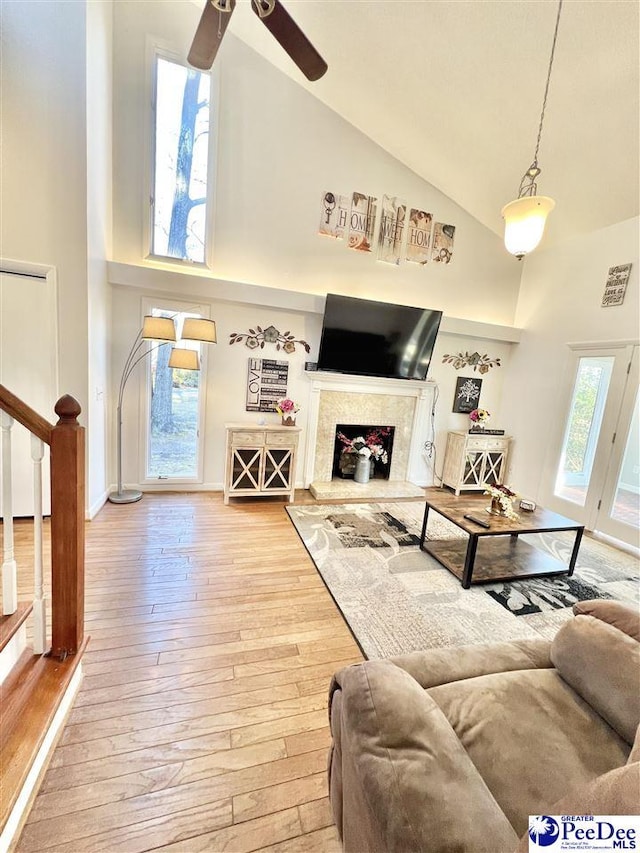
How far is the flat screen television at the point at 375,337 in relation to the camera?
4.18m

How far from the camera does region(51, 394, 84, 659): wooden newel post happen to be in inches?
56.2

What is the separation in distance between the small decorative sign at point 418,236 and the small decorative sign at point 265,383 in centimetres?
223

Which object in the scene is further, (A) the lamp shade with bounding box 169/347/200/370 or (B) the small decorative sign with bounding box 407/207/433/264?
(B) the small decorative sign with bounding box 407/207/433/264

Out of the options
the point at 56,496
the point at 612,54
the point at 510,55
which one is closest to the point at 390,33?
the point at 510,55

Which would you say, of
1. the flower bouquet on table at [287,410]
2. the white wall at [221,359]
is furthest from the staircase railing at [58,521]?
the flower bouquet on table at [287,410]

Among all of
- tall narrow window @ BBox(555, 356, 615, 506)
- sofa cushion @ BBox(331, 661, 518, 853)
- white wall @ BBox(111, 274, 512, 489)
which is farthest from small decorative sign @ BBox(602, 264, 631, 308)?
sofa cushion @ BBox(331, 661, 518, 853)

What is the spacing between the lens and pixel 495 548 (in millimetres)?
3213

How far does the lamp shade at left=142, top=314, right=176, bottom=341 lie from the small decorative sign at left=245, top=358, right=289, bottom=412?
110 cm

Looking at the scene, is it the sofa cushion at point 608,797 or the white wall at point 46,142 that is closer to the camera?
the sofa cushion at point 608,797

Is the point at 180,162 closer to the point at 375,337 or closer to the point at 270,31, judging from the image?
the point at 270,31

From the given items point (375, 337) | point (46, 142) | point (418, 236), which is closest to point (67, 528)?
point (46, 142)

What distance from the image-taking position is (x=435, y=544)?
3.31 m

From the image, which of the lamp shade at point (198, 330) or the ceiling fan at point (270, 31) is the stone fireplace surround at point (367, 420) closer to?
the lamp shade at point (198, 330)

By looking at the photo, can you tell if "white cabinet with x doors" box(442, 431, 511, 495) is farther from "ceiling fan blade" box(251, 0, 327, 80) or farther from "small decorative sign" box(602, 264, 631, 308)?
"ceiling fan blade" box(251, 0, 327, 80)
